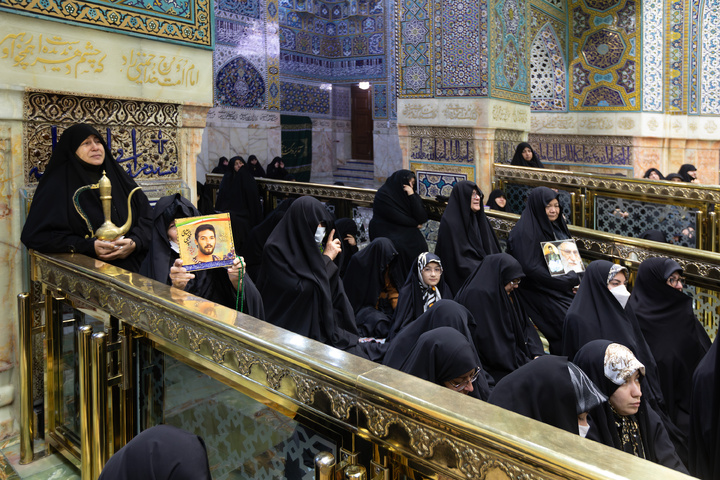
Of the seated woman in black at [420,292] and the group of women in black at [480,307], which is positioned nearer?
the group of women in black at [480,307]

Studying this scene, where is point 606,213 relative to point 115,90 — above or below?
below

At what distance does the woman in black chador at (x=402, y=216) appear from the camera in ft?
15.8

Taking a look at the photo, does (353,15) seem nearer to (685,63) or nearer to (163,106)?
(685,63)

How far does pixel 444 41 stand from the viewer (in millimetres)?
6648

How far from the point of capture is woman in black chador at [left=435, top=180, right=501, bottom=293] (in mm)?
4129

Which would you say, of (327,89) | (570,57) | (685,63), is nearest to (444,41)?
(570,57)

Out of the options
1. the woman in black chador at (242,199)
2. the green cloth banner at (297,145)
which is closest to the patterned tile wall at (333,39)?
the green cloth banner at (297,145)

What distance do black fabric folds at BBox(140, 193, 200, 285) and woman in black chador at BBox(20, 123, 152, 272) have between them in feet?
0.39

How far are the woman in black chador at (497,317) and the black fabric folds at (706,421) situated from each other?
3.44ft

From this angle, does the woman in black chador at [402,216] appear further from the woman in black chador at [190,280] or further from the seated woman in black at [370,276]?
the woman in black chador at [190,280]

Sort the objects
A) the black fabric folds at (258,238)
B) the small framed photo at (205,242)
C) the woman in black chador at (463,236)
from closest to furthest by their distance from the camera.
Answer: the small framed photo at (205,242) < the woman in black chador at (463,236) < the black fabric folds at (258,238)

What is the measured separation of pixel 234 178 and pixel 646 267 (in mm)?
4472

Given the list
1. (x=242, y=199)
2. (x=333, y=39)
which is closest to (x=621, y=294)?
(x=242, y=199)

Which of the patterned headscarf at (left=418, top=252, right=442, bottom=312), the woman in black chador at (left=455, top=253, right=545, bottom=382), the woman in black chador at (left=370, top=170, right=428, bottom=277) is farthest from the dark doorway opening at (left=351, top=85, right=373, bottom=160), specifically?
the woman in black chador at (left=455, top=253, right=545, bottom=382)
